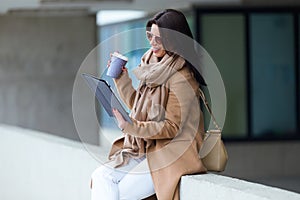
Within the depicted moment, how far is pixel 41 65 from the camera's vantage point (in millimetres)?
16141

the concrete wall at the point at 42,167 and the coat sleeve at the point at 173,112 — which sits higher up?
the coat sleeve at the point at 173,112

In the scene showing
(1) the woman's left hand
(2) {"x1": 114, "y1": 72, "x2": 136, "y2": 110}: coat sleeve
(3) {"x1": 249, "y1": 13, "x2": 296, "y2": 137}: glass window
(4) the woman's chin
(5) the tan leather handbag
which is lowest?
(3) {"x1": 249, "y1": 13, "x2": 296, "y2": 137}: glass window

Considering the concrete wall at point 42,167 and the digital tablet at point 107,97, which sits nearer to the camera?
the digital tablet at point 107,97

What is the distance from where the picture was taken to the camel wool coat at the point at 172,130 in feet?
11.6

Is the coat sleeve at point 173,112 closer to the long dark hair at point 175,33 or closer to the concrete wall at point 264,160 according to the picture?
the long dark hair at point 175,33

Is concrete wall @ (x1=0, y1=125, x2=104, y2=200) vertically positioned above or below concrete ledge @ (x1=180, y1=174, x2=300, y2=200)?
below

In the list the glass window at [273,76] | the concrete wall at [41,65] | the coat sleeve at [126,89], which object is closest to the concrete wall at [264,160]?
the glass window at [273,76]

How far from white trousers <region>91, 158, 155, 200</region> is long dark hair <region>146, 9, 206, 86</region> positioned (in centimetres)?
59

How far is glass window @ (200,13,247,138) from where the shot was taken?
13.3 meters

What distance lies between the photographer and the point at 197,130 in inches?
144

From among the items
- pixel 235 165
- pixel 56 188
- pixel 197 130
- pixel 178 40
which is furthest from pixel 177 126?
pixel 235 165

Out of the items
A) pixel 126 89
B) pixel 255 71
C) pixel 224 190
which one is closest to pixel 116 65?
pixel 126 89

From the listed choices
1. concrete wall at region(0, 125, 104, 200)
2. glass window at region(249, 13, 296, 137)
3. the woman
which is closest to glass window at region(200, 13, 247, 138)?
glass window at region(249, 13, 296, 137)

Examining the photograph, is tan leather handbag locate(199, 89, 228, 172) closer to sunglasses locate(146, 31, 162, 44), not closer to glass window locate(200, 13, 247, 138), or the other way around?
sunglasses locate(146, 31, 162, 44)
